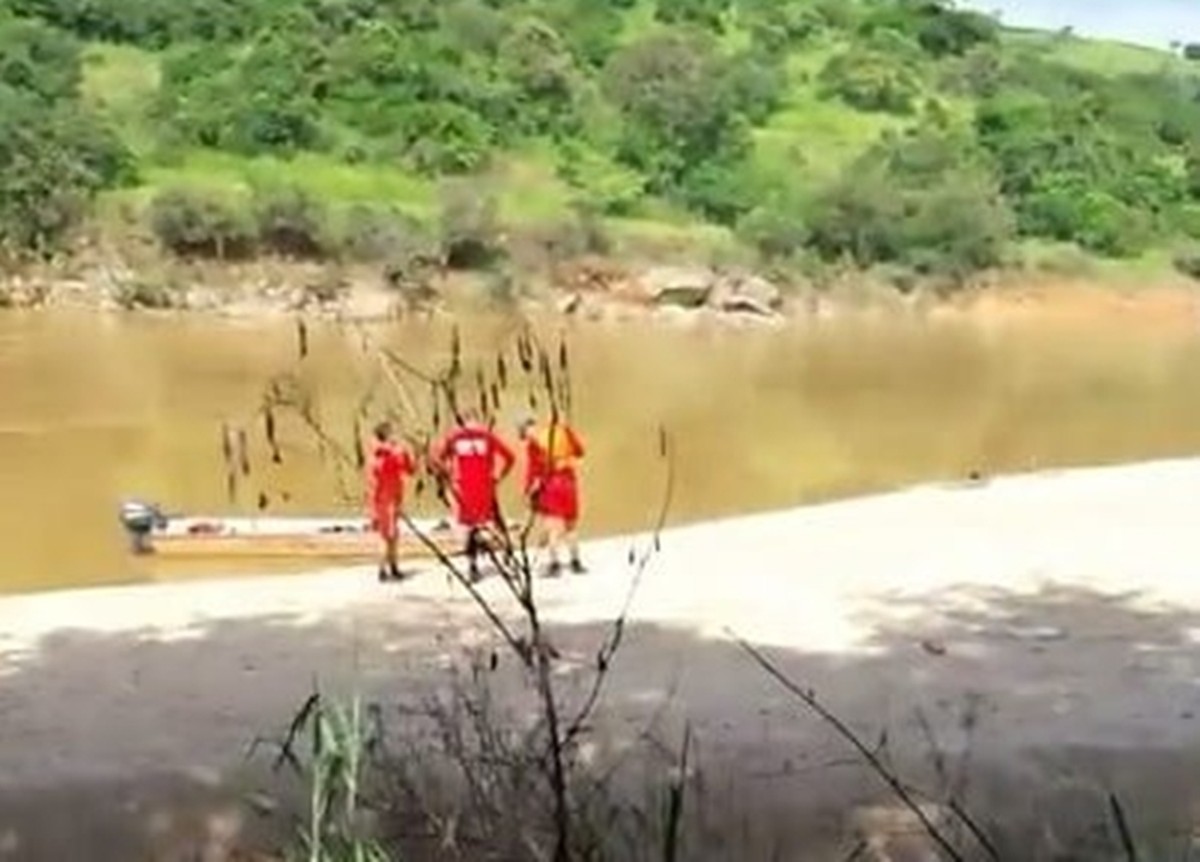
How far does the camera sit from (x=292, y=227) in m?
53.6

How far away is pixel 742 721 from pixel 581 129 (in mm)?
55111

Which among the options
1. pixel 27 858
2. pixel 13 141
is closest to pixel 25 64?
pixel 13 141

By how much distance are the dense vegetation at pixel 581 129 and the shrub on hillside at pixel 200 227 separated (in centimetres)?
5

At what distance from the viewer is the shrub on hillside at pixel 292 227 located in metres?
53.4

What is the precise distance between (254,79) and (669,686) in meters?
51.9

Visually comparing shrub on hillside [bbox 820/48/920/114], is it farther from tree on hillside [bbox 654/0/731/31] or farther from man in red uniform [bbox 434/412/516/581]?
man in red uniform [bbox 434/412/516/581]

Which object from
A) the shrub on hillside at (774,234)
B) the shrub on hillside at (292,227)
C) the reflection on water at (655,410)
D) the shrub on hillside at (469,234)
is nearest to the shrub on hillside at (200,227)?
the shrub on hillside at (292,227)

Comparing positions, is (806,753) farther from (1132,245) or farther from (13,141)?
(1132,245)

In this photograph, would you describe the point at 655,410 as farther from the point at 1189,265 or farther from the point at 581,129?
the point at 1189,265

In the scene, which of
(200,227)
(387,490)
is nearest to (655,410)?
(200,227)

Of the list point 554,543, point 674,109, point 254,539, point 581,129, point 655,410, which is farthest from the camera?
point 581,129

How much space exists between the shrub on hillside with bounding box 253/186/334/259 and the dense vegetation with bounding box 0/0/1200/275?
0.19 feet

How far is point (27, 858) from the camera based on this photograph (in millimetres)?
7559

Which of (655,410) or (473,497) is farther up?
(473,497)
